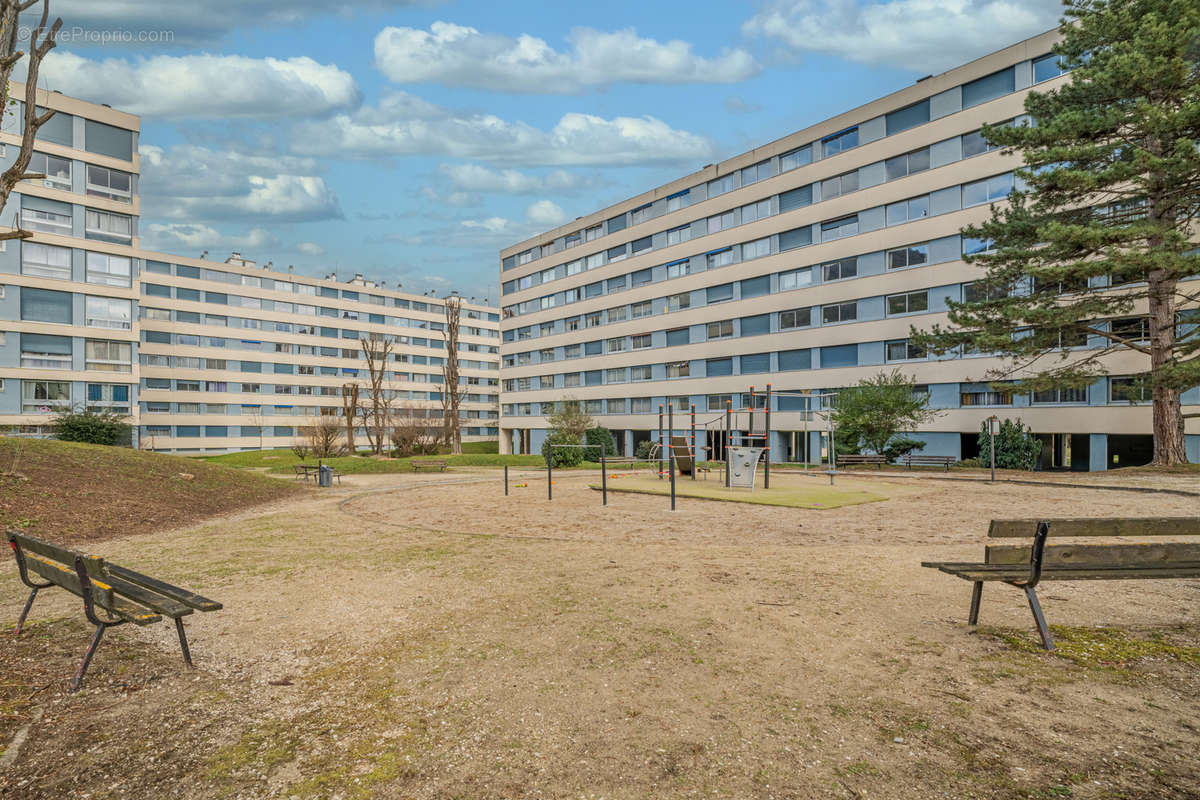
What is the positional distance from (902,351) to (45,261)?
50.4m

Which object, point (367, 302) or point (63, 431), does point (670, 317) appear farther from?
point (367, 302)

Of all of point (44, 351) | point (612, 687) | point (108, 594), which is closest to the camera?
point (612, 687)

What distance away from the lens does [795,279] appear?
4219cm

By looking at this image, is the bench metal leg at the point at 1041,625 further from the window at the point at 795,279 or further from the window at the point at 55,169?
the window at the point at 55,169

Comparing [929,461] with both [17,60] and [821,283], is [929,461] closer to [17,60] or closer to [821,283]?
[821,283]

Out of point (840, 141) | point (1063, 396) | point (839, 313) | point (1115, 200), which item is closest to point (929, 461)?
point (1063, 396)

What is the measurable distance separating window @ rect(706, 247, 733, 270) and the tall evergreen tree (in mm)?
→ 21076

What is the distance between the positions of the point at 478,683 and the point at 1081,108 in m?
29.9

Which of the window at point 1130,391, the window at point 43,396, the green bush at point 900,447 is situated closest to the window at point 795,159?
the green bush at point 900,447

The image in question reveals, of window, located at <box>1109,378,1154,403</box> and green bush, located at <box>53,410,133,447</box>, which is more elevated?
window, located at <box>1109,378,1154,403</box>

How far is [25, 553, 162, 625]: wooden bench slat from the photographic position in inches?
181

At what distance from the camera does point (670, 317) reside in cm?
5059

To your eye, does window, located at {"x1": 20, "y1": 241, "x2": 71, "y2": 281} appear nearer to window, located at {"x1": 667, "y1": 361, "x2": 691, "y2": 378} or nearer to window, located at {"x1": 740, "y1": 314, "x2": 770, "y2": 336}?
window, located at {"x1": 667, "y1": 361, "x2": 691, "y2": 378}

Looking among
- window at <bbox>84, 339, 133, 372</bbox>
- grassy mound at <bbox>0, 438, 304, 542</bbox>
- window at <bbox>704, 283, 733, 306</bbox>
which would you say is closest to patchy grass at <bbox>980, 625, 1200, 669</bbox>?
grassy mound at <bbox>0, 438, 304, 542</bbox>
